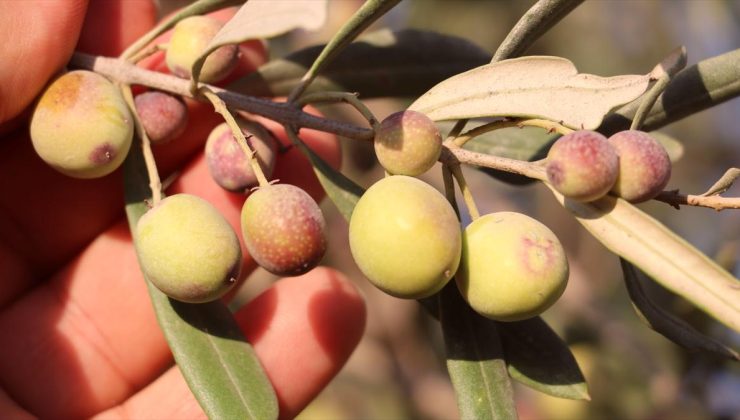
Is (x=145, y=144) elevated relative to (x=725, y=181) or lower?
elevated

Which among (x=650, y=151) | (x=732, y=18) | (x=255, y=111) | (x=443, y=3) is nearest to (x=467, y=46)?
(x=255, y=111)

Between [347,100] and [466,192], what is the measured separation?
0.29 meters

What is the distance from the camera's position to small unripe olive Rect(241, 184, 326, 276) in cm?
116

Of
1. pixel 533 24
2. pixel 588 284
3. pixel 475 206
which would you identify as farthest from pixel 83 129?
pixel 588 284

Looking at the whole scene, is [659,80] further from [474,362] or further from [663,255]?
[474,362]

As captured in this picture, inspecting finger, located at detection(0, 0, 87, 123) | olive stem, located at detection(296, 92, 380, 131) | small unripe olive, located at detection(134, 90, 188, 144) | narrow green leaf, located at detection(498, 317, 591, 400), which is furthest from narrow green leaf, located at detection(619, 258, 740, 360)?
finger, located at detection(0, 0, 87, 123)

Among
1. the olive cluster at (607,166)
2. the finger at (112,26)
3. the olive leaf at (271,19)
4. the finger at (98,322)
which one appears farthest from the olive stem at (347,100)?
the finger at (112,26)

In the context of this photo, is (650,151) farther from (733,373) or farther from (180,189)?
(733,373)

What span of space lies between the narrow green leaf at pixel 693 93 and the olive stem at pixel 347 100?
471 mm

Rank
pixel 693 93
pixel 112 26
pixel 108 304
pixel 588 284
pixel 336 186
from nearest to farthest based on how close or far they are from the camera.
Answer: pixel 693 93 < pixel 336 186 < pixel 112 26 < pixel 108 304 < pixel 588 284

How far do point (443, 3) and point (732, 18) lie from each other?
1.56m

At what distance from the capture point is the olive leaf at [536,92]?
3.78 feet

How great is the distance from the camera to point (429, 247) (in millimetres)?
1067

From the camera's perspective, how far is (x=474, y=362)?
4.46 feet
